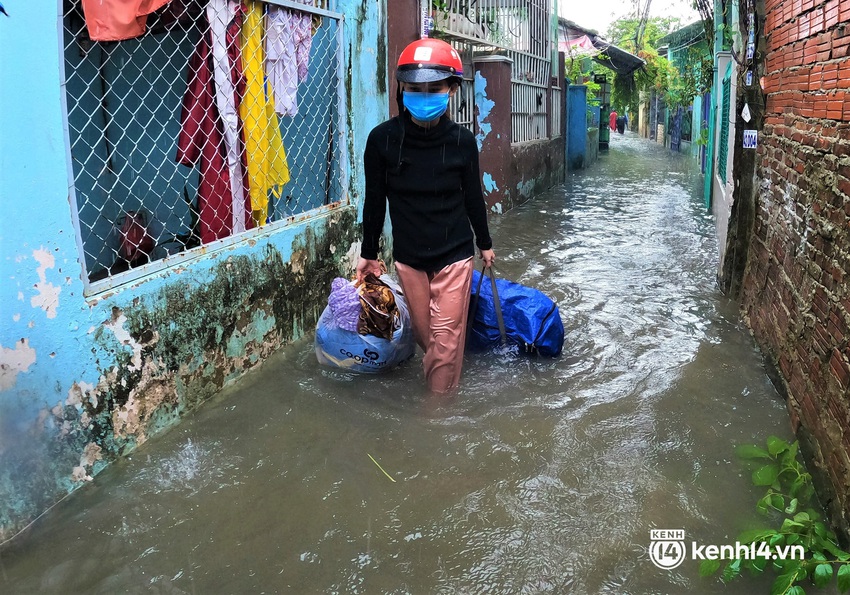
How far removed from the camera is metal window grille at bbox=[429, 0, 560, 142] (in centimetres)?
863

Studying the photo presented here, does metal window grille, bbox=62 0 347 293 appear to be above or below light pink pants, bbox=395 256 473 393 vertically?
above

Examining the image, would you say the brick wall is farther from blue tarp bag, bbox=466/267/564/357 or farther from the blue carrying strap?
the blue carrying strap

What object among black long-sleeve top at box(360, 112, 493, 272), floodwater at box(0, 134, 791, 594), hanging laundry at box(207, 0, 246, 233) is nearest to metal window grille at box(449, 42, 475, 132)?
floodwater at box(0, 134, 791, 594)

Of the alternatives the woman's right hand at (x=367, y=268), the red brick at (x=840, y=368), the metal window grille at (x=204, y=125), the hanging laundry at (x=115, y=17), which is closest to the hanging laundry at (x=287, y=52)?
the metal window grille at (x=204, y=125)

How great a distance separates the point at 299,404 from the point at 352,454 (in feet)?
2.03

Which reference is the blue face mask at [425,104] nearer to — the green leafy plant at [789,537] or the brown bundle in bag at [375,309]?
the brown bundle in bag at [375,309]

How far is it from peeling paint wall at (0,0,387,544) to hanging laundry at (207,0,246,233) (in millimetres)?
390

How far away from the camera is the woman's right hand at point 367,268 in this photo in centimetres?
375

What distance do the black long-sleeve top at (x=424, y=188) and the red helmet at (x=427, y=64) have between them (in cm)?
22

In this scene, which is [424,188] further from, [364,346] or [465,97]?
[465,97]

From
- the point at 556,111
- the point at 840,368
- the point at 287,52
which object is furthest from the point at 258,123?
the point at 556,111

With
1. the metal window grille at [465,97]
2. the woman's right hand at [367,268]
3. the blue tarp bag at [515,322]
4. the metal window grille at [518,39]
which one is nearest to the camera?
the woman's right hand at [367,268]

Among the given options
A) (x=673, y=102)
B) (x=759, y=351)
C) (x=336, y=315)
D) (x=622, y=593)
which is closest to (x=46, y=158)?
(x=336, y=315)

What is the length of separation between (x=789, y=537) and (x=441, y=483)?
1.30 meters
